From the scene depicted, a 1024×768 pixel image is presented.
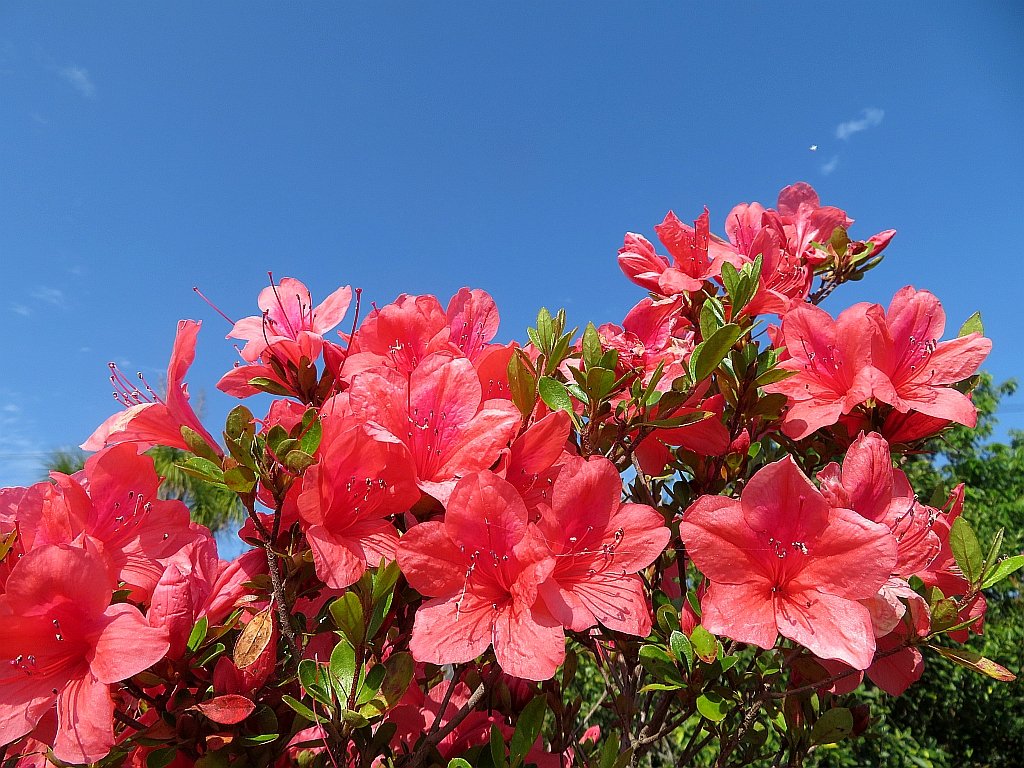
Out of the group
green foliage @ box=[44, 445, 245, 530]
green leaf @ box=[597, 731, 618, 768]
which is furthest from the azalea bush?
green foliage @ box=[44, 445, 245, 530]

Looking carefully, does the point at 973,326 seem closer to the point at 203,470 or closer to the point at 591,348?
the point at 591,348

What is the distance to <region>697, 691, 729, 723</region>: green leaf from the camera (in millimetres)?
1334

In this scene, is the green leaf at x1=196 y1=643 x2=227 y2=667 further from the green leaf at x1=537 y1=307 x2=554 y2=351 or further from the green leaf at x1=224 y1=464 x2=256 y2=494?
the green leaf at x1=537 y1=307 x2=554 y2=351

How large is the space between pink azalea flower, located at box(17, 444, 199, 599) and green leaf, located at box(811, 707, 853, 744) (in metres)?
1.61

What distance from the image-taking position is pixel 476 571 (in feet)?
4.26

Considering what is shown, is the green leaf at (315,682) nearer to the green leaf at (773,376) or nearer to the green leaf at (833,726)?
the green leaf at (773,376)

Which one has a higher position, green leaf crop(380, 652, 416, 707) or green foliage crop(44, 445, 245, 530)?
green foliage crop(44, 445, 245, 530)

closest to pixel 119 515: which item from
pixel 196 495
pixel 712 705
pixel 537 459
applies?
pixel 537 459

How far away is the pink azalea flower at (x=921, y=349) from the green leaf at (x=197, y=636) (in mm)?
1679

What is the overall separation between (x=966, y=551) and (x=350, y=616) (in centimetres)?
128

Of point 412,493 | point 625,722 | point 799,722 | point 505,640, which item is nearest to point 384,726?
point 505,640

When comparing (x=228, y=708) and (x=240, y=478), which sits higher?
(x=240, y=478)

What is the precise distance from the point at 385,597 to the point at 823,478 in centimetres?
100

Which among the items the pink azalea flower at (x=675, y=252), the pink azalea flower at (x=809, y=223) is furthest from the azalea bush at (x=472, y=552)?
the pink azalea flower at (x=809, y=223)
